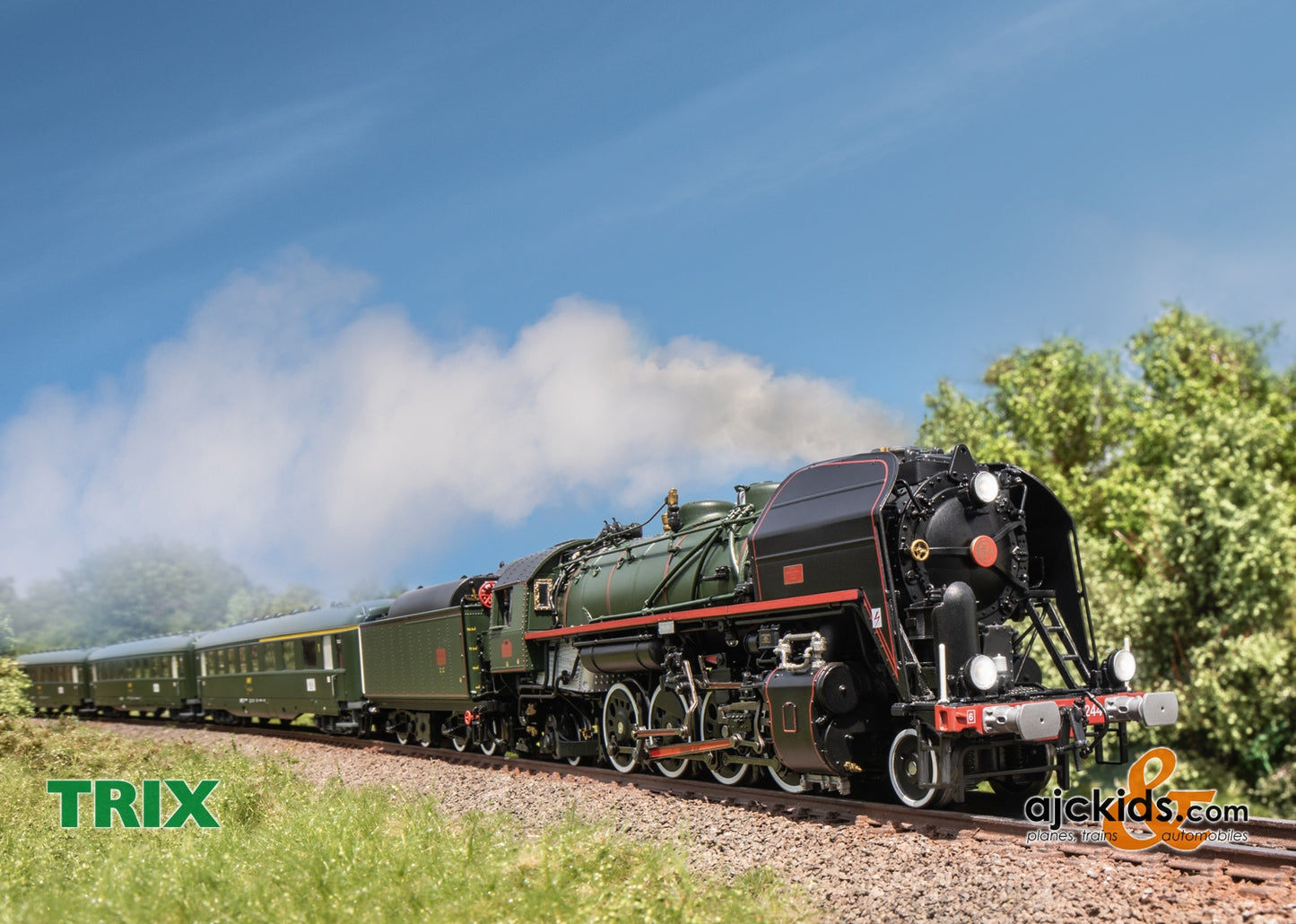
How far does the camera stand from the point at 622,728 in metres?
13.5

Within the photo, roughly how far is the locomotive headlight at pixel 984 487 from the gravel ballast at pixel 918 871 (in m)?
3.03

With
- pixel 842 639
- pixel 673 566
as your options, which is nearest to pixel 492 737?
pixel 673 566

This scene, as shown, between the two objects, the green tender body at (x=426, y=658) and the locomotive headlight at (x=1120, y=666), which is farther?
the green tender body at (x=426, y=658)

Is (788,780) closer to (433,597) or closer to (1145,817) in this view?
(1145,817)

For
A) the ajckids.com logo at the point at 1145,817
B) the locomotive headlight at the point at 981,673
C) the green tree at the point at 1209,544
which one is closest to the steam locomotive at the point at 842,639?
the locomotive headlight at the point at 981,673

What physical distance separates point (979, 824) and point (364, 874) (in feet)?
15.7

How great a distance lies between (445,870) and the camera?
7184mm

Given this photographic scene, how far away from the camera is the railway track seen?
707 cm

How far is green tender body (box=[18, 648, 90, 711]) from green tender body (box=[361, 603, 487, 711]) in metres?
19.8

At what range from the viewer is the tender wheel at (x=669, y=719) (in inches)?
476

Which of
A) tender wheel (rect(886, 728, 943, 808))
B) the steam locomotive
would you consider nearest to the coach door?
the steam locomotive

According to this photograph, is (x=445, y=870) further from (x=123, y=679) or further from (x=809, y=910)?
(x=123, y=679)

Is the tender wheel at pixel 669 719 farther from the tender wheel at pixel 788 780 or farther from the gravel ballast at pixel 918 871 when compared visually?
the tender wheel at pixel 788 780

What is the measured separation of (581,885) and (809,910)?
1.52m
